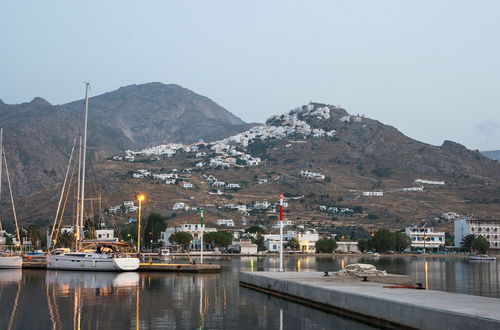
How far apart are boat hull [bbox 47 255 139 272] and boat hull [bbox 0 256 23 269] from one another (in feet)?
14.8

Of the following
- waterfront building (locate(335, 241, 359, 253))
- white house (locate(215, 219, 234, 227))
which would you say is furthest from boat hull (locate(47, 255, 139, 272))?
white house (locate(215, 219, 234, 227))

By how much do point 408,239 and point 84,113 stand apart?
11138 centimetres

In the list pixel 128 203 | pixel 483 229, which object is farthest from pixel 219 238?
pixel 483 229

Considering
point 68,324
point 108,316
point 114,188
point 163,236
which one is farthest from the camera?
point 114,188

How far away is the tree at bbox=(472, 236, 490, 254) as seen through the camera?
15450cm

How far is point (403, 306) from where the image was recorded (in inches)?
816

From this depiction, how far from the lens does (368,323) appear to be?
75.7 ft

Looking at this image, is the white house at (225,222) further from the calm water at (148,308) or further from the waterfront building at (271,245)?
the calm water at (148,308)

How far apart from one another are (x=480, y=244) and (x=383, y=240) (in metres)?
23.8

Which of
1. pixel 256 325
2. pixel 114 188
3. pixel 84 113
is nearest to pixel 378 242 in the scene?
pixel 114 188

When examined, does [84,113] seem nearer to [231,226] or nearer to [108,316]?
[108,316]

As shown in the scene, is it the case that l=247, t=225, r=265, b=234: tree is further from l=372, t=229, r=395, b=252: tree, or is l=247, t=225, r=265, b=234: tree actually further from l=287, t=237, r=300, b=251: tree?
l=372, t=229, r=395, b=252: tree

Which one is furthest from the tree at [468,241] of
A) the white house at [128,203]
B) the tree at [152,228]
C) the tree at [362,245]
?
the white house at [128,203]

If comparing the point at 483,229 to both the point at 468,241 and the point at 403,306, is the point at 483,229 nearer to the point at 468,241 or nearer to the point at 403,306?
the point at 468,241
